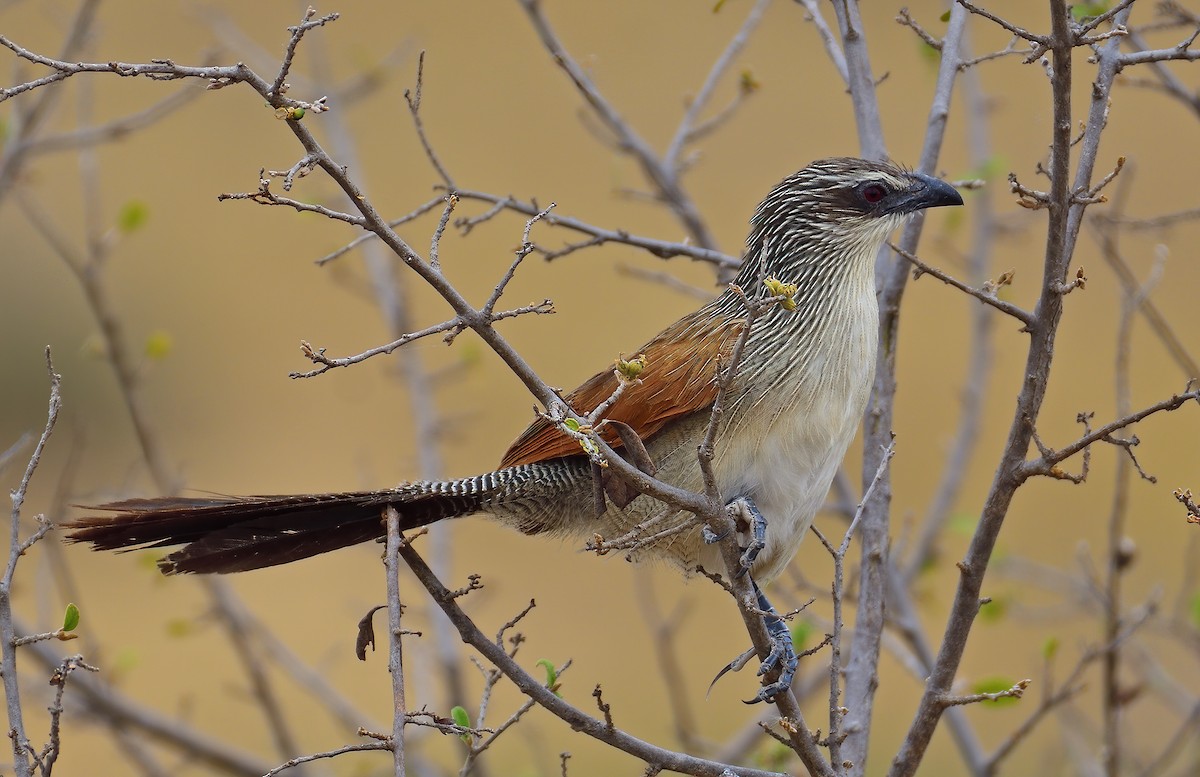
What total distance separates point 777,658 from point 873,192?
1.16m

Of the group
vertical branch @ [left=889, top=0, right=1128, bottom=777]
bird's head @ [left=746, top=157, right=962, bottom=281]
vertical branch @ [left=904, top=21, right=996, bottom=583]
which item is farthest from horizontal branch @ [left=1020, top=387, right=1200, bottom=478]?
vertical branch @ [left=904, top=21, right=996, bottom=583]

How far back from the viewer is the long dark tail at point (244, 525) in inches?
83.0

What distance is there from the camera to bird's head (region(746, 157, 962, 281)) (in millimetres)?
2871

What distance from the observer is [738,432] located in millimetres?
2635

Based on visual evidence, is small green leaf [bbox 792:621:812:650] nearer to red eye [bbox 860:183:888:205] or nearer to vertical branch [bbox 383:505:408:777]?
red eye [bbox 860:183:888:205]

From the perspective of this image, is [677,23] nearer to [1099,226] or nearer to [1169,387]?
[1169,387]

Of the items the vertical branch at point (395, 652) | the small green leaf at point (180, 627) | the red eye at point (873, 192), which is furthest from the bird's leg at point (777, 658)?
the small green leaf at point (180, 627)

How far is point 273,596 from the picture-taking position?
9305 mm

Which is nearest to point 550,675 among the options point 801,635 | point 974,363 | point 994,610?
point 801,635

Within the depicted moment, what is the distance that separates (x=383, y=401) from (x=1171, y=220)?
8.87 m

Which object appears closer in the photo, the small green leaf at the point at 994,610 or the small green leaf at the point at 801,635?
the small green leaf at the point at 801,635

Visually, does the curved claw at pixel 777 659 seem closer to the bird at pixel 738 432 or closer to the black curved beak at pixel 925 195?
the bird at pixel 738 432

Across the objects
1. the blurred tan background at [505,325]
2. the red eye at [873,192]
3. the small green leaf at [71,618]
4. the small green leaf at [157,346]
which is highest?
the blurred tan background at [505,325]

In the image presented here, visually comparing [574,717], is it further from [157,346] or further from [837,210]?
[157,346]
